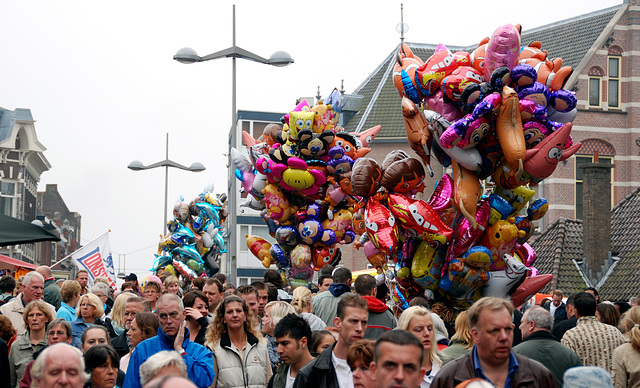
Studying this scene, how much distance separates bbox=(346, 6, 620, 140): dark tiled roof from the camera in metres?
35.4

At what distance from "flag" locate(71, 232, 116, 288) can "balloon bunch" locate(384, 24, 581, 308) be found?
941 cm

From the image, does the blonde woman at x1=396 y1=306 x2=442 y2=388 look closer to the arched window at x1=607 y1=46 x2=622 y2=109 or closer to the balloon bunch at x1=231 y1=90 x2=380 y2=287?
Result: the balloon bunch at x1=231 y1=90 x2=380 y2=287

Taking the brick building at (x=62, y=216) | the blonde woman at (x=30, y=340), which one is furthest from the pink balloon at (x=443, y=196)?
the brick building at (x=62, y=216)

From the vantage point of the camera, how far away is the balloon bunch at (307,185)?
1767 centimetres

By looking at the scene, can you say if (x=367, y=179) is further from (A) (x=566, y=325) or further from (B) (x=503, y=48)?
(A) (x=566, y=325)

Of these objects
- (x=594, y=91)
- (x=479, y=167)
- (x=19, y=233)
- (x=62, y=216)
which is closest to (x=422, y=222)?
(x=479, y=167)

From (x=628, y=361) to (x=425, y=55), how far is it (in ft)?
124

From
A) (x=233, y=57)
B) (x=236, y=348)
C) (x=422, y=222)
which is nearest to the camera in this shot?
(x=236, y=348)

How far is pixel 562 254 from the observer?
26.6m

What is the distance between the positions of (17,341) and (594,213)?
1847 cm

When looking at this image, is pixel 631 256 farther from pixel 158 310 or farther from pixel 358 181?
pixel 158 310

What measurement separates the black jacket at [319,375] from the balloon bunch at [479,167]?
6.28 m

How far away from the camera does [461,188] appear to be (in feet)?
42.3

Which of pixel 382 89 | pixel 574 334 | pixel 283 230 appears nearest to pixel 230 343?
pixel 574 334
